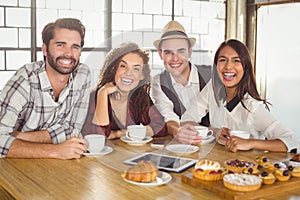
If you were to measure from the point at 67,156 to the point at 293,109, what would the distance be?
2806 millimetres

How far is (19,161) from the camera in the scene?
1770 millimetres

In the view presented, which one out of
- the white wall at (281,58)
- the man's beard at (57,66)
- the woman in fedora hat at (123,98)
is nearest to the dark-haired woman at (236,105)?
the woman in fedora hat at (123,98)

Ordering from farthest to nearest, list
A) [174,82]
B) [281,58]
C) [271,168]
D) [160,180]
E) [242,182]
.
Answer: [281,58] < [174,82] < [271,168] < [160,180] < [242,182]

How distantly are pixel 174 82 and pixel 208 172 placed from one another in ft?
3.74

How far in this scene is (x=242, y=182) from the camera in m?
1.38

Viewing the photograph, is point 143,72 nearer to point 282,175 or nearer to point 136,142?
point 136,142

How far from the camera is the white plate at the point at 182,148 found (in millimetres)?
1933

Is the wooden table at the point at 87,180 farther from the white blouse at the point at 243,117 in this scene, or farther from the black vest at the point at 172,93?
the black vest at the point at 172,93

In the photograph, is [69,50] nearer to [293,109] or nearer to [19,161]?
[19,161]

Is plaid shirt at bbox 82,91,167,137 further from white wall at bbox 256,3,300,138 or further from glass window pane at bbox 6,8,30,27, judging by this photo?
white wall at bbox 256,3,300,138

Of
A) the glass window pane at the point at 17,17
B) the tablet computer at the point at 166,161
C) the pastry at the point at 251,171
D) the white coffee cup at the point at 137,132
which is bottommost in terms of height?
the tablet computer at the point at 166,161

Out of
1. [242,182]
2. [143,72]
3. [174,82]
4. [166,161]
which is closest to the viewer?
[242,182]

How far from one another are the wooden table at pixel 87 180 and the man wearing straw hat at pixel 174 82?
521mm

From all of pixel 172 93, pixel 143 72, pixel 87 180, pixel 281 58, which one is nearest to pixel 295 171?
pixel 87 180
